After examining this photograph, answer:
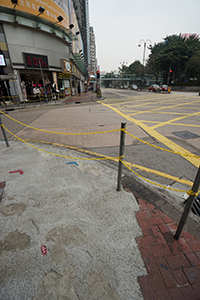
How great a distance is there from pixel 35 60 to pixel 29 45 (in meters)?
1.69

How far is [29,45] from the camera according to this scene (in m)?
18.7

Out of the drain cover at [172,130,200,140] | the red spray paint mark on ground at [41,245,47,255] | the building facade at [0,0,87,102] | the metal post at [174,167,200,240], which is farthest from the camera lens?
the building facade at [0,0,87,102]

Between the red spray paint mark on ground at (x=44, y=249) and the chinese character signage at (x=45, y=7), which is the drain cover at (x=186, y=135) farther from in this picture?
the chinese character signage at (x=45, y=7)

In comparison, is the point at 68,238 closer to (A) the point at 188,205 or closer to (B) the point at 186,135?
(A) the point at 188,205

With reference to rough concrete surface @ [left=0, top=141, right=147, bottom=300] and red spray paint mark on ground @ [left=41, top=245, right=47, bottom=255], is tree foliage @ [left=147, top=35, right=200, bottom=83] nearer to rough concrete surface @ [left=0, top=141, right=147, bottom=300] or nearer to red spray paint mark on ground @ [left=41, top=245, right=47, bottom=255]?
rough concrete surface @ [left=0, top=141, right=147, bottom=300]

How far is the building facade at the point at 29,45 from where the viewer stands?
16.5 metres

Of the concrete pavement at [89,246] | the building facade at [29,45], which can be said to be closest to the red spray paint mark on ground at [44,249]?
the concrete pavement at [89,246]

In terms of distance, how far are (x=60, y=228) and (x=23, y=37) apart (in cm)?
2284

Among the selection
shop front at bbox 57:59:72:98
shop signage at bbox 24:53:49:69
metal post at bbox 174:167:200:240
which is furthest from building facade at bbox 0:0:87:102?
metal post at bbox 174:167:200:240

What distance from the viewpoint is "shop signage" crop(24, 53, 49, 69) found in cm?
1847

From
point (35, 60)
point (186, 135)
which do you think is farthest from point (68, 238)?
point (35, 60)

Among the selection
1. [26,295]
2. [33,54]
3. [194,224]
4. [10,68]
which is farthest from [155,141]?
[33,54]

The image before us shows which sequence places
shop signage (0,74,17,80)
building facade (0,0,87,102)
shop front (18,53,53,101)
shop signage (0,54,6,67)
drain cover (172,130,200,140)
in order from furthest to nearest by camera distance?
shop front (18,53,53,101) < building facade (0,0,87,102) < shop signage (0,74,17,80) < shop signage (0,54,6,67) < drain cover (172,130,200,140)

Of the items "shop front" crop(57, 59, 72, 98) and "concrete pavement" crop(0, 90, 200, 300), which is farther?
"shop front" crop(57, 59, 72, 98)
